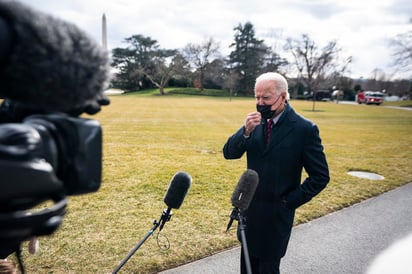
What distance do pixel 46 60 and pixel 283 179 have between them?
90.8 inches

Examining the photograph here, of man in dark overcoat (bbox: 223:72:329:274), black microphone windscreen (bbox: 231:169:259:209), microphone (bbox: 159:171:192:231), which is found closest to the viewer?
black microphone windscreen (bbox: 231:169:259:209)

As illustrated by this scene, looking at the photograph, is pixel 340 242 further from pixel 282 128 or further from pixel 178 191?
pixel 178 191

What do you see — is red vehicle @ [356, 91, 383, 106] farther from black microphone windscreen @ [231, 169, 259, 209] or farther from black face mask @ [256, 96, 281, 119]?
black microphone windscreen @ [231, 169, 259, 209]

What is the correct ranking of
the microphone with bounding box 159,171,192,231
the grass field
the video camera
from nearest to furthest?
1. the video camera
2. the microphone with bounding box 159,171,192,231
3. the grass field

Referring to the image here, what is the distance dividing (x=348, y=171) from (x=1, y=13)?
9.33 m

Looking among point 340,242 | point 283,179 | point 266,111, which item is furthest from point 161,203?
point 266,111

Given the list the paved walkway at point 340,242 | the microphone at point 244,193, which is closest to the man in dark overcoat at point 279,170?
the microphone at point 244,193

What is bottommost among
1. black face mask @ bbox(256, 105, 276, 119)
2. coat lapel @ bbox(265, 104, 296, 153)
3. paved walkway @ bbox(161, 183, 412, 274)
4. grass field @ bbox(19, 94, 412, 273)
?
paved walkway @ bbox(161, 183, 412, 274)

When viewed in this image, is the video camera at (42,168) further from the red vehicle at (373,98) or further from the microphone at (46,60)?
the red vehicle at (373,98)

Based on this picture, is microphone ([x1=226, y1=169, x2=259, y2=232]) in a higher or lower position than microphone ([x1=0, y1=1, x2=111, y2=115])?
lower

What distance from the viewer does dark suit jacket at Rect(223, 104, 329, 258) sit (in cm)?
261

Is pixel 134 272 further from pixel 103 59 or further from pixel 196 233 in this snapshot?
pixel 103 59

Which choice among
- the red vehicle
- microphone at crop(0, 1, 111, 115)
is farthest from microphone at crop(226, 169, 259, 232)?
the red vehicle

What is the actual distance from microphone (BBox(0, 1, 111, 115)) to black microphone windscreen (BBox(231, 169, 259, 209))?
1359 millimetres
